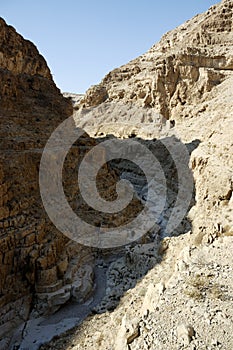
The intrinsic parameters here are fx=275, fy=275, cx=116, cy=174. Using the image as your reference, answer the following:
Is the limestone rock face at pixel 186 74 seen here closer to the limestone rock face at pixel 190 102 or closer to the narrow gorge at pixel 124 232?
the limestone rock face at pixel 190 102

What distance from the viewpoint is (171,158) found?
25.2 meters

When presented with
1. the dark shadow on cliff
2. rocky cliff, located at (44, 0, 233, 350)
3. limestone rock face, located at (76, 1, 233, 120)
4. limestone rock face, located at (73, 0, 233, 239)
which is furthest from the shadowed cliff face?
limestone rock face, located at (76, 1, 233, 120)

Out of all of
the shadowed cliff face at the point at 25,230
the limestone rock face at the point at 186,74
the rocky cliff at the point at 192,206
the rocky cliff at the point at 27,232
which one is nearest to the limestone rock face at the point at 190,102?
the limestone rock face at the point at 186,74

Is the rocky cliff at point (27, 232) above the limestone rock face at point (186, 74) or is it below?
below

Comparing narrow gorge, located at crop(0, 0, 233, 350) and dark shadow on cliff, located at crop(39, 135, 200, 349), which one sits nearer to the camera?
narrow gorge, located at crop(0, 0, 233, 350)

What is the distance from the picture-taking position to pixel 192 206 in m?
17.6

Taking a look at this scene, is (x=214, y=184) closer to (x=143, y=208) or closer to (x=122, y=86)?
(x=143, y=208)

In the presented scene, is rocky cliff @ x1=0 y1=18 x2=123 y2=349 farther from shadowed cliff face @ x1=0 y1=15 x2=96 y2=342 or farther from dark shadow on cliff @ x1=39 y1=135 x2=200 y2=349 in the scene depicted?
dark shadow on cliff @ x1=39 y1=135 x2=200 y2=349

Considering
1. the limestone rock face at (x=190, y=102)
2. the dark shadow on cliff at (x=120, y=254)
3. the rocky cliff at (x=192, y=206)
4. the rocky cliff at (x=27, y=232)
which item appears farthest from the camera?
the limestone rock face at (x=190, y=102)

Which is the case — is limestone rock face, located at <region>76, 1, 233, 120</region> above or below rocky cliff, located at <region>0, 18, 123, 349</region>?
above

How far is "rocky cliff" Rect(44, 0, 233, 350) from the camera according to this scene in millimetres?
5152

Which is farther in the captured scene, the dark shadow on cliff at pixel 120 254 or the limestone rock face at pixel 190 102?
the limestone rock face at pixel 190 102

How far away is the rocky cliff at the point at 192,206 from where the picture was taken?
5.15m

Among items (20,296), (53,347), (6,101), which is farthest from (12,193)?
(6,101)
